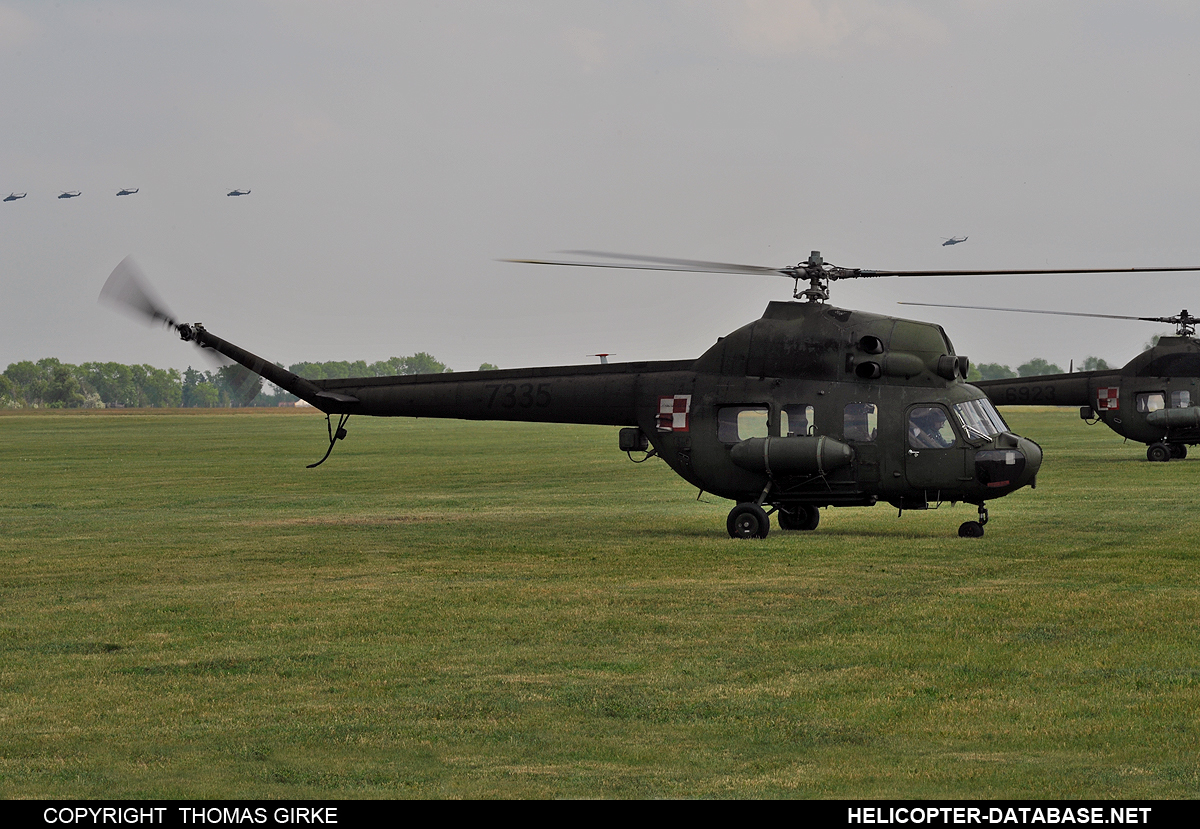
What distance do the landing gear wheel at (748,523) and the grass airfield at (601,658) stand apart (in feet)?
1.09

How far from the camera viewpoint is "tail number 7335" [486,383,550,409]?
25047 millimetres

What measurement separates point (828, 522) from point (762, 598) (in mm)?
9599

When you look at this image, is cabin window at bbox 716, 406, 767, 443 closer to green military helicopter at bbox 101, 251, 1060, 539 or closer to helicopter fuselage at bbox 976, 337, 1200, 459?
green military helicopter at bbox 101, 251, 1060, 539

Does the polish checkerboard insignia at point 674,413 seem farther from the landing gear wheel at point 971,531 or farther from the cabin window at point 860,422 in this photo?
the landing gear wheel at point 971,531

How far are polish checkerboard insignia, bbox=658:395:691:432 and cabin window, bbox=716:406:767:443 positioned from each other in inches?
22.8

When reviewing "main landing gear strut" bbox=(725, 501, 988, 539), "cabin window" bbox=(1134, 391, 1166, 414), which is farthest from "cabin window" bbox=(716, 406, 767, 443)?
"cabin window" bbox=(1134, 391, 1166, 414)

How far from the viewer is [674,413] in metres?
23.7

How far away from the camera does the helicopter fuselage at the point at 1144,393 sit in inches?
1770

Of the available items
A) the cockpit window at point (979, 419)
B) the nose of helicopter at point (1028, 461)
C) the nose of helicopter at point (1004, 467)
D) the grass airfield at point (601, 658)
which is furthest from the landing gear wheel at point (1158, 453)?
the nose of helicopter at point (1004, 467)

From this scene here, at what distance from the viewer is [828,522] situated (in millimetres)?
25891

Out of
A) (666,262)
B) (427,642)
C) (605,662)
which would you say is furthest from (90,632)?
(666,262)

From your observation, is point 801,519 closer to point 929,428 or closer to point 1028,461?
point 929,428

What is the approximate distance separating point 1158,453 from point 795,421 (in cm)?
2722

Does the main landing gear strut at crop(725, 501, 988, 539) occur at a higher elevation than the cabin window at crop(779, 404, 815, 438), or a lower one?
lower
